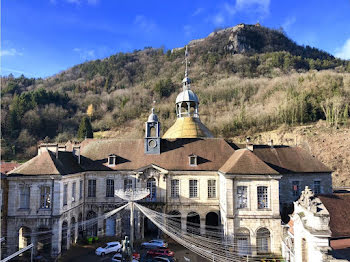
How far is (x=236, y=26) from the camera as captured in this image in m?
116

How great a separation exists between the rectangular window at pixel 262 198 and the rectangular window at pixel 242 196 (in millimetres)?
1030

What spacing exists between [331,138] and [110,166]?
143 ft

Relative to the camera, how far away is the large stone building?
1925 cm

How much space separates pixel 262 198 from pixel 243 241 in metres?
3.62

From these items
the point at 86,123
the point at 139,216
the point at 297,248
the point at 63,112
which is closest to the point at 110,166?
the point at 139,216

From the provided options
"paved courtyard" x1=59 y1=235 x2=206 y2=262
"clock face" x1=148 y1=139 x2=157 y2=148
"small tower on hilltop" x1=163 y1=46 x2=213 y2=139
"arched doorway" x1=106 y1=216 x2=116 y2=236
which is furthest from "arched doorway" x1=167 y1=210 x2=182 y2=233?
"small tower on hilltop" x1=163 y1=46 x2=213 y2=139

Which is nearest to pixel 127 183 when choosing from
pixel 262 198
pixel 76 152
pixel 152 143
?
pixel 152 143

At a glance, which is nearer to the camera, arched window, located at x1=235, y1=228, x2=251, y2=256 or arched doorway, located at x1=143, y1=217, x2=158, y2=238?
arched window, located at x1=235, y1=228, x2=251, y2=256

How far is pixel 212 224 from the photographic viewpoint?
24.0 meters

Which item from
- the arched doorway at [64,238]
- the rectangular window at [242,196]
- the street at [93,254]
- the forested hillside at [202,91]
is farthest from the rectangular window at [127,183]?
the forested hillside at [202,91]

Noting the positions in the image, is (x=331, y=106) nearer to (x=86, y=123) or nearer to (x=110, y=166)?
(x=110, y=166)

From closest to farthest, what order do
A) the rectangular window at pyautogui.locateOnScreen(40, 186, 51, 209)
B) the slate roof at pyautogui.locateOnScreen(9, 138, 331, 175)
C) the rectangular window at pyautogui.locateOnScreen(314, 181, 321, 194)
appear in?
the rectangular window at pyautogui.locateOnScreen(40, 186, 51, 209)
the slate roof at pyautogui.locateOnScreen(9, 138, 331, 175)
the rectangular window at pyautogui.locateOnScreen(314, 181, 321, 194)

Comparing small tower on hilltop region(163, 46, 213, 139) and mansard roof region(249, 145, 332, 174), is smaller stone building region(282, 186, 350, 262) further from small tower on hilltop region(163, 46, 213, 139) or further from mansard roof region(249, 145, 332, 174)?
small tower on hilltop region(163, 46, 213, 139)

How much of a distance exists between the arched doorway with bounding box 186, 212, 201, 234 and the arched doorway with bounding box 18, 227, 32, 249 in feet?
43.9
